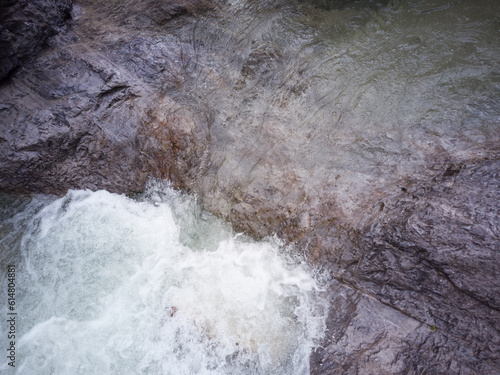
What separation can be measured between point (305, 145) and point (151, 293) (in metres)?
2.70

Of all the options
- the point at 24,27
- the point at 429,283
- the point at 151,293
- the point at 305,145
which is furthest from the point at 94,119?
the point at 429,283

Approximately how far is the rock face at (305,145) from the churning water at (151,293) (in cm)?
31

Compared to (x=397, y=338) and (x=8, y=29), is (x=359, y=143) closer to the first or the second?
(x=397, y=338)

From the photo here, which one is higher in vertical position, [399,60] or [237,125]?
[399,60]

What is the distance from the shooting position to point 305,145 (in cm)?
419

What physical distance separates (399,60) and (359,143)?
1.50 m

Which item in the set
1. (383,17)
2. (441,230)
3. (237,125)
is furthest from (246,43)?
(441,230)

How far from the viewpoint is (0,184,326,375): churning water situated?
11.3ft

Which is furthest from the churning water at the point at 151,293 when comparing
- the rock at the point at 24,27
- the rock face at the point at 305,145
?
the rock at the point at 24,27

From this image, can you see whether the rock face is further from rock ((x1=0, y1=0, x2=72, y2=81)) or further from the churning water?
the churning water

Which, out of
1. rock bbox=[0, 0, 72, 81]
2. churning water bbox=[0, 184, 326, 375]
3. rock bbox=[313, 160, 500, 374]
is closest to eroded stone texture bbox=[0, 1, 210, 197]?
rock bbox=[0, 0, 72, 81]

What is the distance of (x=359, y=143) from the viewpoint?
402cm

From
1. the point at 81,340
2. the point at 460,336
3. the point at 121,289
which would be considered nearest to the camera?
the point at 460,336

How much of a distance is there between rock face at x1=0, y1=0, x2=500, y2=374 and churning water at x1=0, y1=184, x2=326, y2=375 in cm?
31
